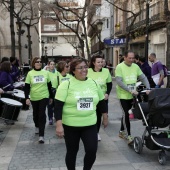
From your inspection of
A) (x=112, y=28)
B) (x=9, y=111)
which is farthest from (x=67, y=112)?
(x=112, y=28)

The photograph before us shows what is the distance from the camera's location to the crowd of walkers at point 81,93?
13.6 feet

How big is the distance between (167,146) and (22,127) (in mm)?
4323

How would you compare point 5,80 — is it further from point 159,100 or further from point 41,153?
point 159,100

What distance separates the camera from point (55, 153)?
6023mm

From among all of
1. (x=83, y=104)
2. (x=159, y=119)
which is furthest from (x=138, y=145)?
(x=83, y=104)

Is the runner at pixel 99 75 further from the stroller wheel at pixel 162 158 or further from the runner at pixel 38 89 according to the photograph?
the stroller wheel at pixel 162 158

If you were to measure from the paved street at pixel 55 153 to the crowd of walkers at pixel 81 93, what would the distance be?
0.32 metres

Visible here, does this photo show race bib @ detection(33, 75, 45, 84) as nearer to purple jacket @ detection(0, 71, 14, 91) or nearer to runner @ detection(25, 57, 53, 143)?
runner @ detection(25, 57, 53, 143)

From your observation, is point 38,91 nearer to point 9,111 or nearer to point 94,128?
point 9,111

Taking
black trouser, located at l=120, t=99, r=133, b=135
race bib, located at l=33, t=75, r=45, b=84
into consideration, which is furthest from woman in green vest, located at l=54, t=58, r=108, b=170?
race bib, located at l=33, t=75, r=45, b=84

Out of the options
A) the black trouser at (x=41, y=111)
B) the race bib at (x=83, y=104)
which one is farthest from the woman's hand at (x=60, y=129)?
the black trouser at (x=41, y=111)

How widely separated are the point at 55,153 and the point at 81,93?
88.0 inches

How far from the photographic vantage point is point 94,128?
14.0 feet

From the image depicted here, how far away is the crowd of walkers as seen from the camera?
13.6ft
